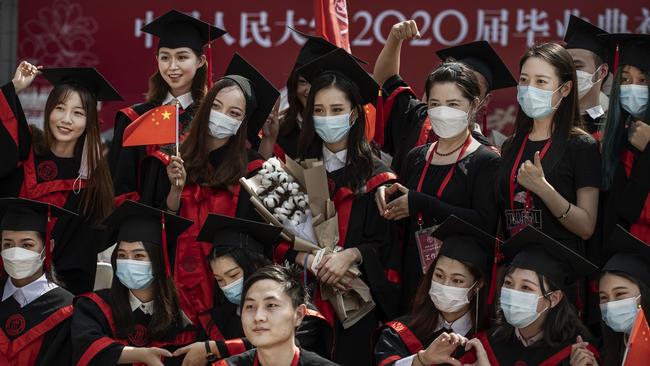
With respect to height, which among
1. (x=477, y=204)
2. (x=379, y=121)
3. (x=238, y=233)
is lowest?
(x=238, y=233)

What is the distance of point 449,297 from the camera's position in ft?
21.8

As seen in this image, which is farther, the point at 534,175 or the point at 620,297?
the point at 534,175

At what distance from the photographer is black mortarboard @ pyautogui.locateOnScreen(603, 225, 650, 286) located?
6.34 m

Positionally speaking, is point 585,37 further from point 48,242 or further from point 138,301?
point 48,242

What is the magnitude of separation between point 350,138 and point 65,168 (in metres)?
1.54

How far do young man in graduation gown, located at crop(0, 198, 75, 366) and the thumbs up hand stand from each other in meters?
2.40

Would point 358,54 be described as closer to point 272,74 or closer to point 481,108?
point 272,74

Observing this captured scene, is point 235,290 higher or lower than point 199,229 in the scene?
lower

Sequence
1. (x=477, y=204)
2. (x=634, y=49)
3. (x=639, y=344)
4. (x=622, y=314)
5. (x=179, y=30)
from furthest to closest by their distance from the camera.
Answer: (x=179, y=30)
(x=477, y=204)
(x=634, y=49)
(x=622, y=314)
(x=639, y=344)

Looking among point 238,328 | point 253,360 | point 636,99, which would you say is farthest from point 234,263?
point 636,99

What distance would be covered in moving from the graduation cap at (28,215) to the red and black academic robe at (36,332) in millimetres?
268

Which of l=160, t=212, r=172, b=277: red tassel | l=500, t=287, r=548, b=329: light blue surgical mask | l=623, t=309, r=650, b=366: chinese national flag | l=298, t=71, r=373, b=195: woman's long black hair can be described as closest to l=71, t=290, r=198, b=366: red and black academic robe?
l=160, t=212, r=172, b=277: red tassel

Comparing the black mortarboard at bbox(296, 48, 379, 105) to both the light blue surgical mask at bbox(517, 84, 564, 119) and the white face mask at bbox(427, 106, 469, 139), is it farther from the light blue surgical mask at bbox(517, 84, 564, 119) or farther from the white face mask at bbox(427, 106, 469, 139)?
the light blue surgical mask at bbox(517, 84, 564, 119)

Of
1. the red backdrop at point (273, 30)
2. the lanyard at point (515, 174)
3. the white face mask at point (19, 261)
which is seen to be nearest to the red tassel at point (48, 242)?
the white face mask at point (19, 261)
